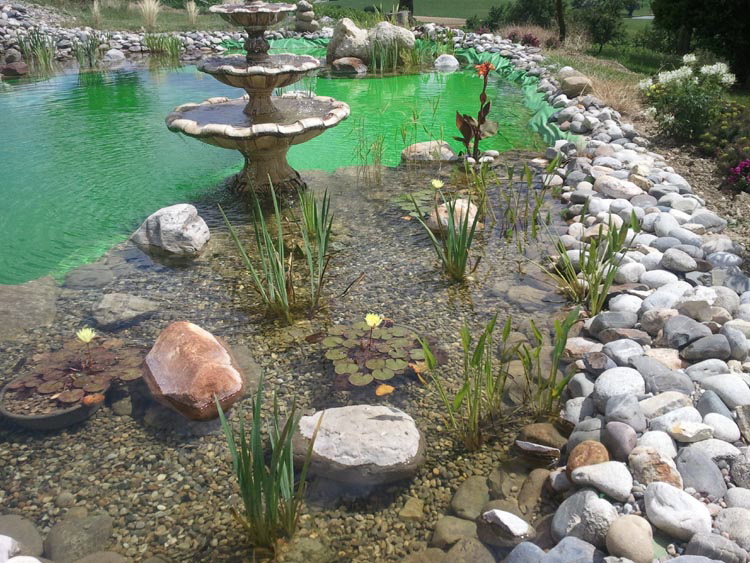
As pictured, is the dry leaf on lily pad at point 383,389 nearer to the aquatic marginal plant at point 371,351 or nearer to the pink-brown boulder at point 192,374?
the aquatic marginal plant at point 371,351

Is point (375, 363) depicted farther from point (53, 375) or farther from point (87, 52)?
point (87, 52)

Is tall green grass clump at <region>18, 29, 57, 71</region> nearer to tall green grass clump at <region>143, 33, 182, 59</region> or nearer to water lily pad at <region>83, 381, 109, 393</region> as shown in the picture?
tall green grass clump at <region>143, 33, 182, 59</region>

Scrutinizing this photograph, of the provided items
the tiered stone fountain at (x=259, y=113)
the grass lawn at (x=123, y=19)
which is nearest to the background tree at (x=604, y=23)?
the grass lawn at (x=123, y=19)

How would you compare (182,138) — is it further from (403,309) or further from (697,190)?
(697,190)

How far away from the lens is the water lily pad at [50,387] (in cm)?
306

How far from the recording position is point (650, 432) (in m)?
2.51

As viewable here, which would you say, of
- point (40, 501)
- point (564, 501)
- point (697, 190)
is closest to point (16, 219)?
point (40, 501)

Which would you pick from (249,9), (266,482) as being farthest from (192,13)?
(266,482)

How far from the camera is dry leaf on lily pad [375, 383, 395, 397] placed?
315 cm

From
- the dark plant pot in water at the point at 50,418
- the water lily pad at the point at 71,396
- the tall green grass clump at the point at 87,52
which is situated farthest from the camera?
the tall green grass clump at the point at 87,52

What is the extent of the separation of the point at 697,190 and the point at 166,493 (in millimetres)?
5101

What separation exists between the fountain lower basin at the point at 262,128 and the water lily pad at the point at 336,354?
2.16 meters

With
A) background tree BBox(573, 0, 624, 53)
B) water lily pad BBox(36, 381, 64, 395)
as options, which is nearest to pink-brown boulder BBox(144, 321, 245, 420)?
water lily pad BBox(36, 381, 64, 395)

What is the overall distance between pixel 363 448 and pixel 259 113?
395 cm
